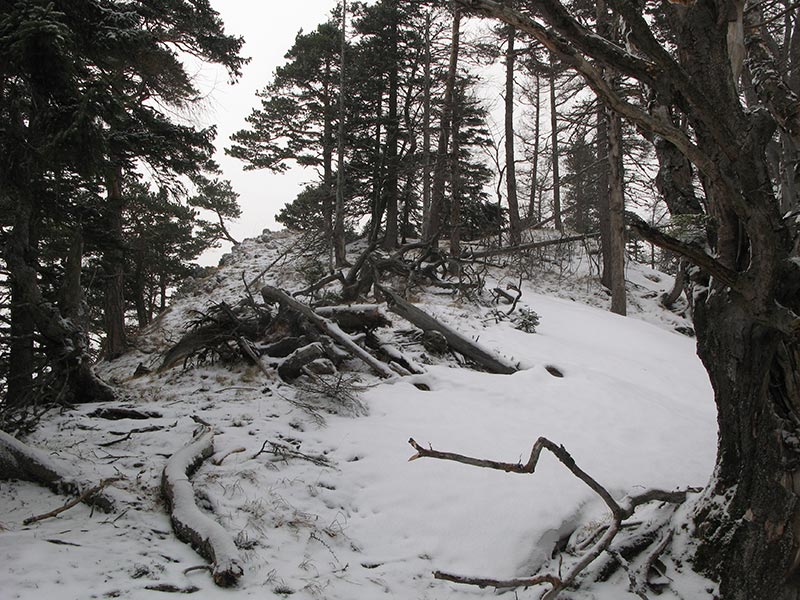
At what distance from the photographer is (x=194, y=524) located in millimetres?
3033

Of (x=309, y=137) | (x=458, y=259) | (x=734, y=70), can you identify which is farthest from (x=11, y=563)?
(x=309, y=137)

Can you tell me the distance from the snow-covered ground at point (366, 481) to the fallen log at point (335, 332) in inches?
9.5

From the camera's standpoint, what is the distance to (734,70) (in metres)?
2.66

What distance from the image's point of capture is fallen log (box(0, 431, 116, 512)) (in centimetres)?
346

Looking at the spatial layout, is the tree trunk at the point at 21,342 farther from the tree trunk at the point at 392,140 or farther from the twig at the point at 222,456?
the tree trunk at the point at 392,140

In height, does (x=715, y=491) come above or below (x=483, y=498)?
above

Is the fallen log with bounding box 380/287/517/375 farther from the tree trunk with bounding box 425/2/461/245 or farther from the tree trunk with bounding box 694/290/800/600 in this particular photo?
the tree trunk with bounding box 425/2/461/245

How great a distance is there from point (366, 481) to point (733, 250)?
3166mm

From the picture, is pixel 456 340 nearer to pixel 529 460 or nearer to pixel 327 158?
pixel 529 460

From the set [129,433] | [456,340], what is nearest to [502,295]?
[456,340]

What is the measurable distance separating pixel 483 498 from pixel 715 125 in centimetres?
295

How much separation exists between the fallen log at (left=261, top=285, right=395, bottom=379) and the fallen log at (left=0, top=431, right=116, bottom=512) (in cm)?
366

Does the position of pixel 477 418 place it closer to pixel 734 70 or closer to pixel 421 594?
pixel 421 594

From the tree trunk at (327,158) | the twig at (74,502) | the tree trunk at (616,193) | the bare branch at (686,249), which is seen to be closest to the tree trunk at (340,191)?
the tree trunk at (327,158)
